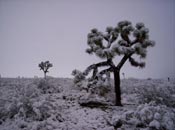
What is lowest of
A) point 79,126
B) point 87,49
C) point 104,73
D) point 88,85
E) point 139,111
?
point 79,126

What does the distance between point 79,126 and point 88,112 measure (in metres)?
1.94

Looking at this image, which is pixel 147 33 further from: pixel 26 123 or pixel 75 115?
pixel 26 123

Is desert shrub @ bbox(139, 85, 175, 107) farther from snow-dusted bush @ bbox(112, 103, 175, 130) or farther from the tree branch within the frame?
the tree branch

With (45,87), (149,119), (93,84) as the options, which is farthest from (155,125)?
(45,87)

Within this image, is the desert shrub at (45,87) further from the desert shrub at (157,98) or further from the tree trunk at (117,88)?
the desert shrub at (157,98)

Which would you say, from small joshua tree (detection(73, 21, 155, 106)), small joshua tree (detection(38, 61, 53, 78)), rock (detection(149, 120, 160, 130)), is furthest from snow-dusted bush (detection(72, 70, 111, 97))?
small joshua tree (detection(38, 61, 53, 78))

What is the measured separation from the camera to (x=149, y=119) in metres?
7.36

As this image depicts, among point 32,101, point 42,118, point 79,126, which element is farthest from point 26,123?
point 79,126

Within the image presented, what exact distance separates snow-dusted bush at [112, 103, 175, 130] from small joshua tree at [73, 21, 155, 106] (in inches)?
127

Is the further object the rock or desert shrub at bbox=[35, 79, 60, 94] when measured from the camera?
desert shrub at bbox=[35, 79, 60, 94]

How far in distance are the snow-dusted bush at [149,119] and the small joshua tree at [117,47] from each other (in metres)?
3.24

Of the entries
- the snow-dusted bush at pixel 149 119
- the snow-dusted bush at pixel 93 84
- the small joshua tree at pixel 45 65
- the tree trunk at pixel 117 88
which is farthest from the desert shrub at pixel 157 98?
the small joshua tree at pixel 45 65

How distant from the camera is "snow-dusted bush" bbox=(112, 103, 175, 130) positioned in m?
6.72

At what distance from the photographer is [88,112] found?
9.51 meters
